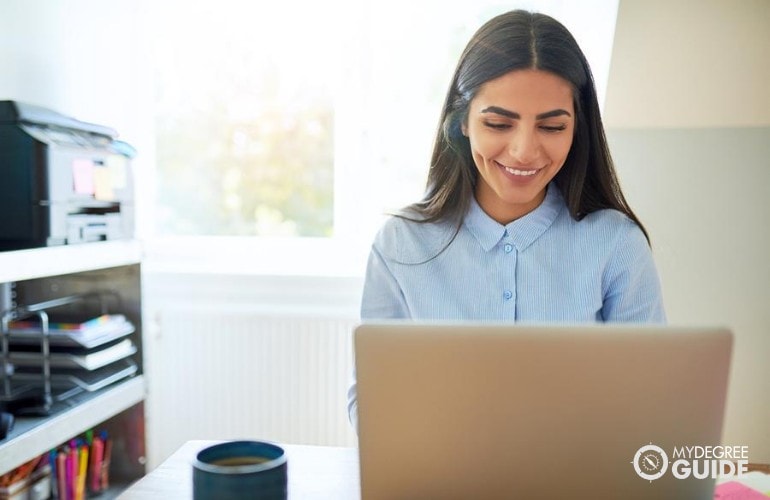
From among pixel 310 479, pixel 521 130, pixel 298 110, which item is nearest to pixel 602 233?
pixel 521 130

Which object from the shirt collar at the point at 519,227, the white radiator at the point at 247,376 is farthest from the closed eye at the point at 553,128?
the white radiator at the point at 247,376

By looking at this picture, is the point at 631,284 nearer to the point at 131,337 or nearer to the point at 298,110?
the point at 131,337

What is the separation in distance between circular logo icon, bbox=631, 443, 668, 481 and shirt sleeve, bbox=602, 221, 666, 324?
2.06ft

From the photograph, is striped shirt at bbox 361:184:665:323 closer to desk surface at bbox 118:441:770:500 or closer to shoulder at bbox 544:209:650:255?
shoulder at bbox 544:209:650:255

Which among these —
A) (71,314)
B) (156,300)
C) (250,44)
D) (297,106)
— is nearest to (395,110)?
(297,106)

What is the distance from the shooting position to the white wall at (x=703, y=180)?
207 centimetres

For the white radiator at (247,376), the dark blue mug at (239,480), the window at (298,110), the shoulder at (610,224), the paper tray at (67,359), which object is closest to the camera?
the dark blue mug at (239,480)

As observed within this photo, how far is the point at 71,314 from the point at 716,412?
5.86ft

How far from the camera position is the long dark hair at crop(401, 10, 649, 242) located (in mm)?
1265

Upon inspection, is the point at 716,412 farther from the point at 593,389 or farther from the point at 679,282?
the point at 679,282

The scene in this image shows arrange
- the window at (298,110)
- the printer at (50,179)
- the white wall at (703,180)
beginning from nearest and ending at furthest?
the printer at (50,179)
the white wall at (703,180)
the window at (298,110)

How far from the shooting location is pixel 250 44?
261 centimetres

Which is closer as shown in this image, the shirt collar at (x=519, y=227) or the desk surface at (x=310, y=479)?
the desk surface at (x=310, y=479)

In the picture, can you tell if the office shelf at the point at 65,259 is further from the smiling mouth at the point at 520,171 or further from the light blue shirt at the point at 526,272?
the smiling mouth at the point at 520,171
